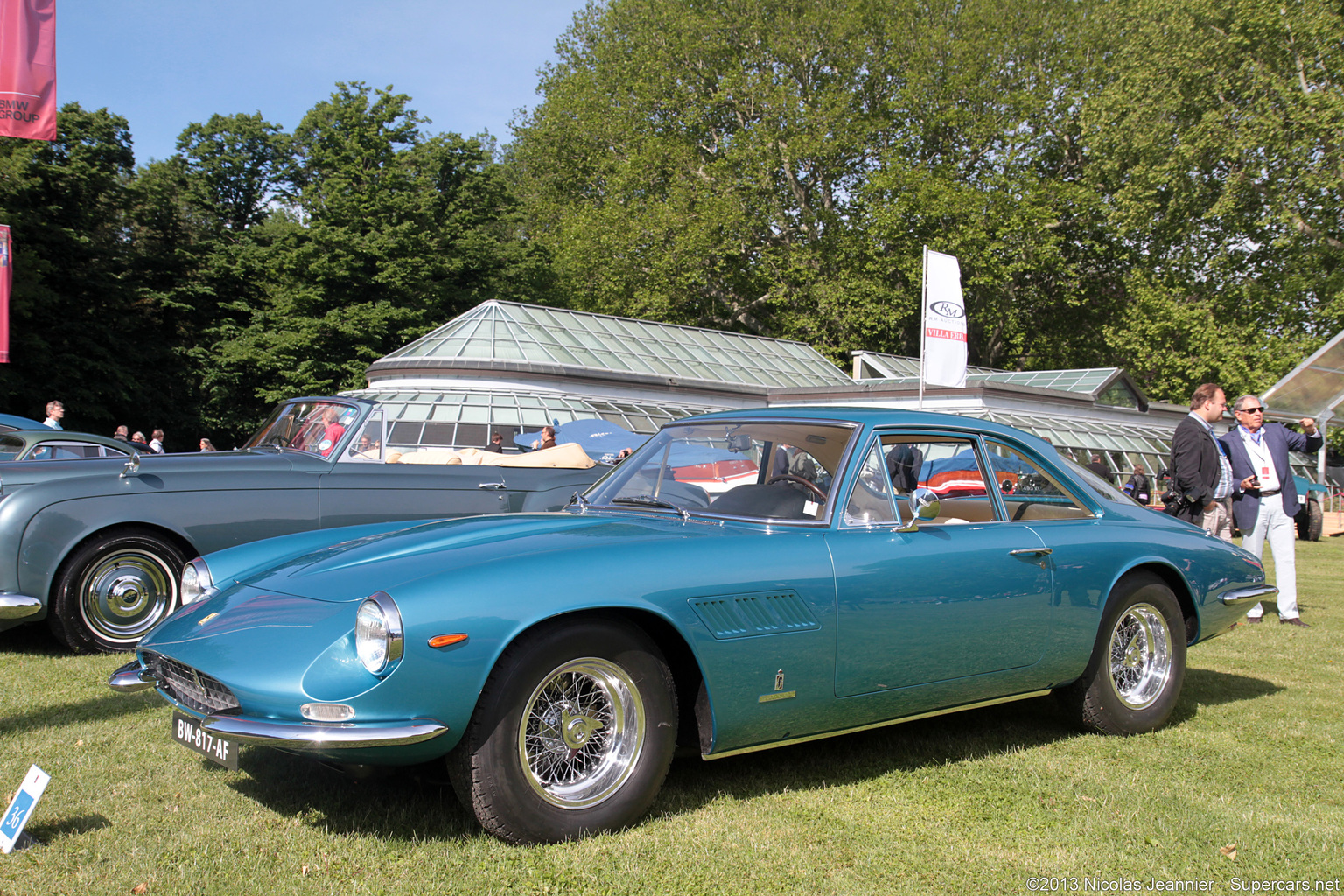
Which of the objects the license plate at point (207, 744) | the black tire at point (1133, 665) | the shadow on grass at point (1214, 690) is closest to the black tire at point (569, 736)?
the license plate at point (207, 744)

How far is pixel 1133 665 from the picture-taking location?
198 inches

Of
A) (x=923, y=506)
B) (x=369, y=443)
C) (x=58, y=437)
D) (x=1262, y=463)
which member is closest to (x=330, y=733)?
(x=923, y=506)

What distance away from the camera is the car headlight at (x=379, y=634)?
2.99 m

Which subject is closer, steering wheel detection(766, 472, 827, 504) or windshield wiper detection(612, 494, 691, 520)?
steering wheel detection(766, 472, 827, 504)

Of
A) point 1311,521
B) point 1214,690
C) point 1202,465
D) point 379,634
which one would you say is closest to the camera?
point 379,634

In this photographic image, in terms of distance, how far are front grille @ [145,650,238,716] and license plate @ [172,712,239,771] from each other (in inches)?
2.4

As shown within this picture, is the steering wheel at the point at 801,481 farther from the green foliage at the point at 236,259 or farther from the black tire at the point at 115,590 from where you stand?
the green foliage at the point at 236,259

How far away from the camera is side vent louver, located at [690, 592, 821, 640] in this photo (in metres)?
3.50

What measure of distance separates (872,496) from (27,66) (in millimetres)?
8809

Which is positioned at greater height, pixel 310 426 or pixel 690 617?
pixel 310 426

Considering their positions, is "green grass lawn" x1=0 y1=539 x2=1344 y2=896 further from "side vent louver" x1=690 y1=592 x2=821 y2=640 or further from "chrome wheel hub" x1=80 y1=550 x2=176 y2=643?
→ "chrome wheel hub" x1=80 y1=550 x2=176 y2=643

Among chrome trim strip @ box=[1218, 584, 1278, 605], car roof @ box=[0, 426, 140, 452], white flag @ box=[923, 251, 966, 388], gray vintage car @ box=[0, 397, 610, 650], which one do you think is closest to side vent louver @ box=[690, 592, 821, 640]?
chrome trim strip @ box=[1218, 584, 1278, 605]

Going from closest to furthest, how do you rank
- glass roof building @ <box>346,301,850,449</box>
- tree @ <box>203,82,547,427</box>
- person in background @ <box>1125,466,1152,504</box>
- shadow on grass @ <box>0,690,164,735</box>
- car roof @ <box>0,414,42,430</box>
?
shadow on grass @ <box>0,690,164,735</box>
car roof @ <box>0,414,42,430</box>
glass roof building @ <box>346,301,850,449</box>
person in background @ <box>1125,466,1152,504</box>
tree @ <box>203,82,547,427</box>

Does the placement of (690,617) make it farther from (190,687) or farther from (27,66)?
(27,66)
